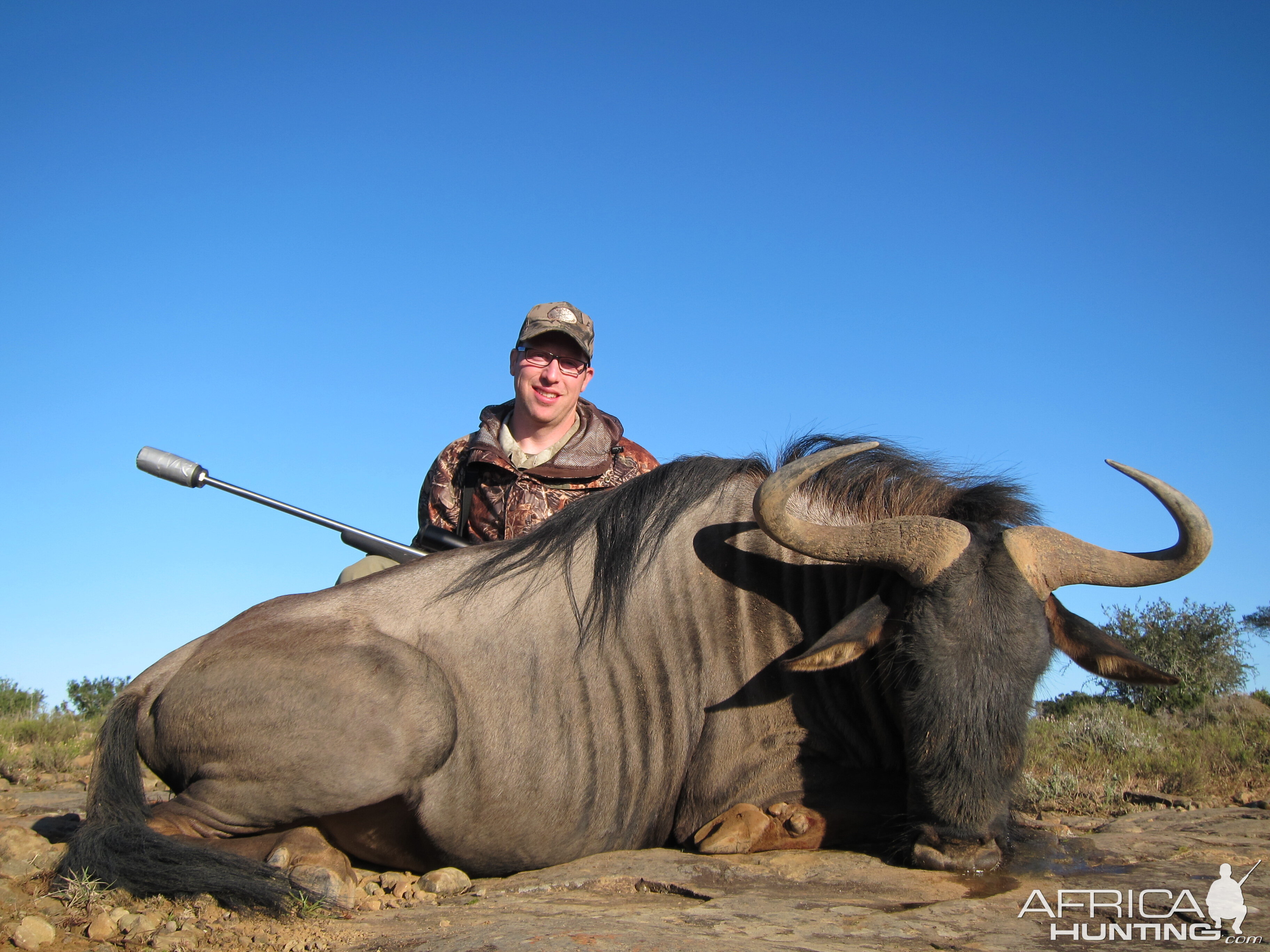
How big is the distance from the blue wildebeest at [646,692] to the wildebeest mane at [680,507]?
0.01 meters

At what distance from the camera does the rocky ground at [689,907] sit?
281 centimetres

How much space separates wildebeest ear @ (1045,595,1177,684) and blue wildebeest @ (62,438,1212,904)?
15 mm

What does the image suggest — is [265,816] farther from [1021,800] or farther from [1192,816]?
[1192,816]

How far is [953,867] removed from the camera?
3.67 metres

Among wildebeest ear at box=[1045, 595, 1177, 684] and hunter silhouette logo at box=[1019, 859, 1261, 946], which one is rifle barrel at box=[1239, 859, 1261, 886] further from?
wildebeest ear at box=[1045, 595, 1177, 684]

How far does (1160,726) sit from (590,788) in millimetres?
6058

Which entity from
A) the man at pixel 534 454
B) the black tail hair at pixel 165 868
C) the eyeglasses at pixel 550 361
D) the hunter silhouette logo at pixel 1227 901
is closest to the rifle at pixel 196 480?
the man at pixel 534 454

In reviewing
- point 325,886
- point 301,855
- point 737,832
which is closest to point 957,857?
point 737,832

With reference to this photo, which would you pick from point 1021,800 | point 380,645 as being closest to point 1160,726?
point 1021,800

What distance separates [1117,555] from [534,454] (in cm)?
369

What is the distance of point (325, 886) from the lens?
349 cm

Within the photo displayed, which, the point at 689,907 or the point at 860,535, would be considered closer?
the point at 689,907

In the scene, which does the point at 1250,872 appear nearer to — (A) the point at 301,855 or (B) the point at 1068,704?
(A) the point at 301,855

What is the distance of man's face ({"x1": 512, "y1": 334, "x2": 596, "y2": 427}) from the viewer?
6355mm
